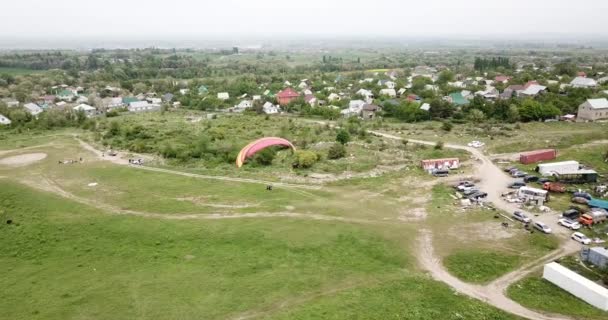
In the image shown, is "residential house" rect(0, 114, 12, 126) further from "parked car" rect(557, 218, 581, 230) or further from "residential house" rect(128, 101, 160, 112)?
"parked car" rect(557, 218, 581, 230)

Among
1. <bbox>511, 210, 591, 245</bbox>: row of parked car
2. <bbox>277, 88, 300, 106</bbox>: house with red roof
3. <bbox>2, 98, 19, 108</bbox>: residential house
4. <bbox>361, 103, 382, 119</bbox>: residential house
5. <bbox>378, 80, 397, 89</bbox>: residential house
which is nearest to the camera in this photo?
<bbox>511, 210, 591, 245</bbox>: row of parked car

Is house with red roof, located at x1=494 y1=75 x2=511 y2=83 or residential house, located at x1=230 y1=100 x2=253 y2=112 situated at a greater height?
house with red roof, located at x1=494 y1=75 x2=511 y2=83

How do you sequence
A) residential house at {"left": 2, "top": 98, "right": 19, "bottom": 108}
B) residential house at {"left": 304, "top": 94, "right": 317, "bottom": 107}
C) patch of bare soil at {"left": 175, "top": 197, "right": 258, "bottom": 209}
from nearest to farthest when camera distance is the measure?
1. patch of bare soil at {"left": 175, "top": 197, "right": 258, "bottom": 209}
2. residential house at {"left": 304, "top": 94, "right": 317, "bottom": 107}
3. residential house at {"left": 2, "top": 98, "right": 19, "bottom": 108}

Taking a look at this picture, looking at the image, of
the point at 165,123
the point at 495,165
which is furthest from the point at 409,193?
the point at 165,123

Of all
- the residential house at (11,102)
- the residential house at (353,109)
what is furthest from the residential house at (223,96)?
the residential house at (11,102)

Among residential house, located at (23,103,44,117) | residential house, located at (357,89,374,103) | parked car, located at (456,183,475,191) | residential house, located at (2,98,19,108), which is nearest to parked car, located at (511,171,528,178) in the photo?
parked car, located at (456,183,475,191)

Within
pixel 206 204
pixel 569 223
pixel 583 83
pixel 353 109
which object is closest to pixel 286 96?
pixel 353 109

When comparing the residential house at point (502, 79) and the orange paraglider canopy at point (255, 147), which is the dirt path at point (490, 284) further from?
the residential house at point (502, 79)
